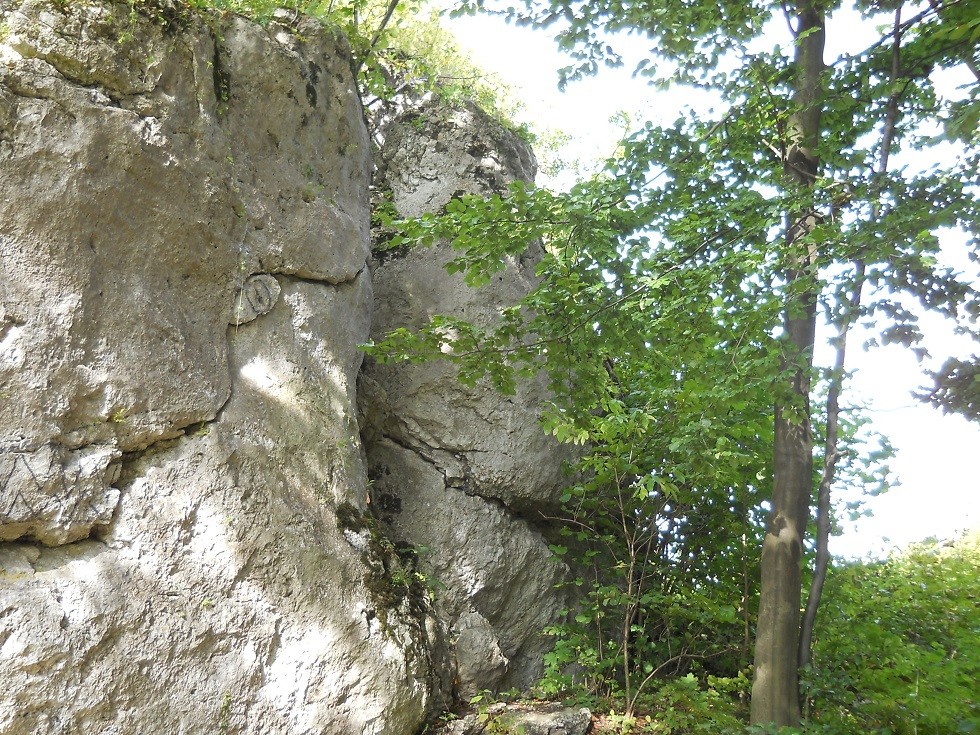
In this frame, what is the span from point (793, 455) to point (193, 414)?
4235 millimetres

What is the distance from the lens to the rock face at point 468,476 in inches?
238

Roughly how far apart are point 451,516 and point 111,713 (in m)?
2.97

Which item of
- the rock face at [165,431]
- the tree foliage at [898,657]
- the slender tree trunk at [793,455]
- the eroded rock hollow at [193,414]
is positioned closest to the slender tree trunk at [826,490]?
the slender tree trunk at [793,455]

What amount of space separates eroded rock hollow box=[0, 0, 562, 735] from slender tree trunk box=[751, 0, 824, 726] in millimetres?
2008

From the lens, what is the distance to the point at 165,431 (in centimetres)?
448

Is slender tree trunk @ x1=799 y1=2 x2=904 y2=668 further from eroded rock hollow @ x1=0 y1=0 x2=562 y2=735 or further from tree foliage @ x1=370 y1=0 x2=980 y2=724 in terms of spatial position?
eroded rock hollow @ x1=0 y1=0 x2=562 y2=735

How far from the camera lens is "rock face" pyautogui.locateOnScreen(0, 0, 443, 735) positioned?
3945mm

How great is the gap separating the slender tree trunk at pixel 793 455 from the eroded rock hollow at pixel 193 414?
2008 millimetres

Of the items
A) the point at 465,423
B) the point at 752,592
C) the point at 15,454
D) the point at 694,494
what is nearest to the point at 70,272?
the point at 15,454

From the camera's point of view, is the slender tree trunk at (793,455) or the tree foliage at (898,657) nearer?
the tree foliage at (898,657)

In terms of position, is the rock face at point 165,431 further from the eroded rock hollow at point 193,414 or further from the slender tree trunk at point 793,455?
the slender tree trunk at point 793,455

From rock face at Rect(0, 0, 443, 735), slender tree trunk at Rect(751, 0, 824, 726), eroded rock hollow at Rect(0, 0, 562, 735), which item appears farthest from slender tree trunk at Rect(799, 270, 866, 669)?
rock face at Rect(0, 0, 443, 735)

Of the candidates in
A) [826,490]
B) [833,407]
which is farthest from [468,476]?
[833,407]

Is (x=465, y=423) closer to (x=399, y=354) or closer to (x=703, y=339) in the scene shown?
(x=399, y=354)
